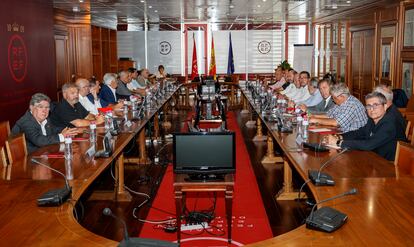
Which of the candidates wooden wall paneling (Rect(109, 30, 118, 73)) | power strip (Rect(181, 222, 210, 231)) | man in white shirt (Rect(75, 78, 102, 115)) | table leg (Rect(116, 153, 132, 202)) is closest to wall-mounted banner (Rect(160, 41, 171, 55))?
wooden wall paneling (Rect(109, 30, 118, 73))

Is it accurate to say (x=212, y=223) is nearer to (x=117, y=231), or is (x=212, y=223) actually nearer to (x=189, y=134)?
(x=117, y=231)

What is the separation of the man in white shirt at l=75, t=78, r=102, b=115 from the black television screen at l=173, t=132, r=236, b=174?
282 cm

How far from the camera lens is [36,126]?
13.6 feet

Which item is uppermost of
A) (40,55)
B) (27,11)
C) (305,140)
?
(27,11)

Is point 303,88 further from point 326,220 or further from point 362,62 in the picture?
point 326,220

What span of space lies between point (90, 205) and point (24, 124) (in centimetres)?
106

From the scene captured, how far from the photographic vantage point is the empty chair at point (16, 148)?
11.2ft

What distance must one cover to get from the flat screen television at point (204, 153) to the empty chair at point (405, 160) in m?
1.09

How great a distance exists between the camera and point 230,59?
15688 mm

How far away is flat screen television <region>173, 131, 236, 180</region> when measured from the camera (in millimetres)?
3271

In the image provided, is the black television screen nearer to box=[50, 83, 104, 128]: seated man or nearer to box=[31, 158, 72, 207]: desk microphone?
box=[31, 158, 72, 207]: desk microphone

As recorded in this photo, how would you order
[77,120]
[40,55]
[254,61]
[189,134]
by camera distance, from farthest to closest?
[254,61], [40,55], [77,120], [189,134]

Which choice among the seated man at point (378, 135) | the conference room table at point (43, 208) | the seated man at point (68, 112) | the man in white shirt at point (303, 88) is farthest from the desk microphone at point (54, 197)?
the man in white shirt at point (303, 88)

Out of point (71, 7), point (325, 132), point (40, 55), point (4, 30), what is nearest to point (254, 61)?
point (71, 7)
